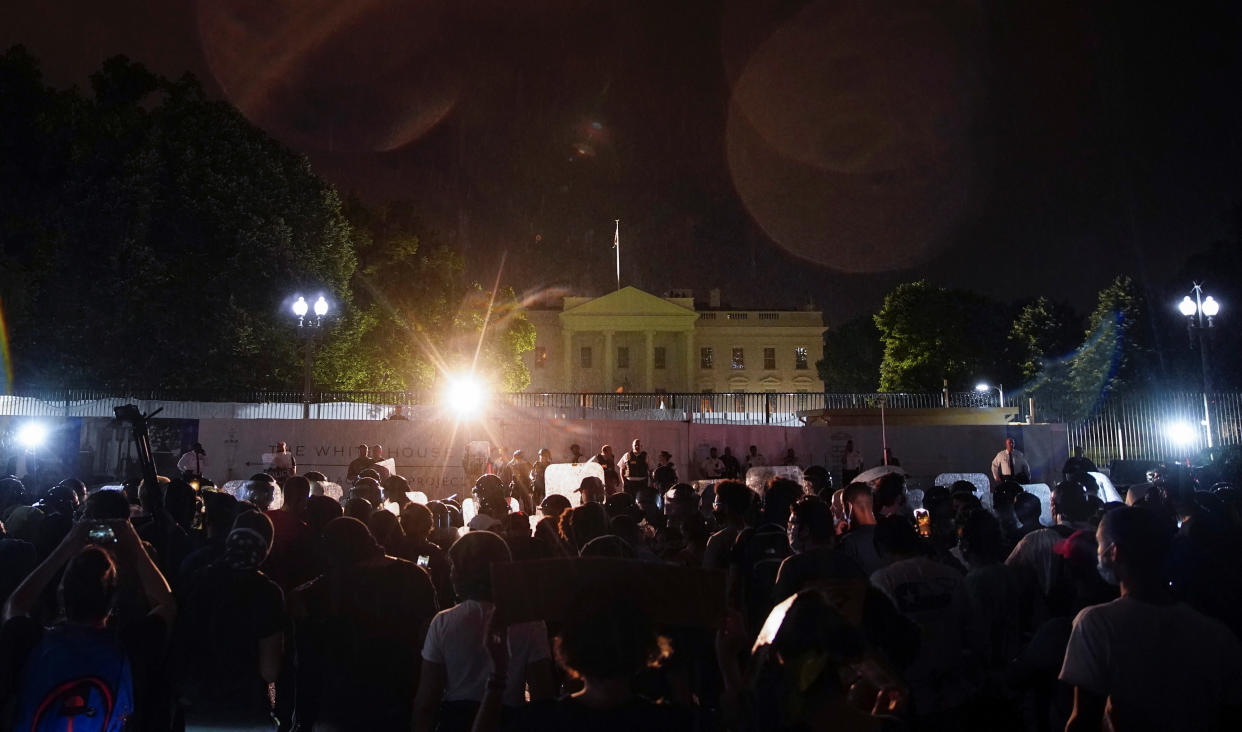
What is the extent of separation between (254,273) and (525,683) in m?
29.2

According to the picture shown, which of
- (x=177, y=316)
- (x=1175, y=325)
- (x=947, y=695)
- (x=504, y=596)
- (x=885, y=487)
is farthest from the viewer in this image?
(x=1175, y=325)

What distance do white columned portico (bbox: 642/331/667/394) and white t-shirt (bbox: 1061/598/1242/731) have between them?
75046 millimetres

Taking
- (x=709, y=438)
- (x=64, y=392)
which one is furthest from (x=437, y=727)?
(x=64, y=392)

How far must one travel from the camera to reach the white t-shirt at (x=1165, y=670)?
3.08 metres

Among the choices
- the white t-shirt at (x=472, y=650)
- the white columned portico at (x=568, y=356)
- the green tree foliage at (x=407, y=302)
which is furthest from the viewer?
the white columned portico at (x=568, y=356)

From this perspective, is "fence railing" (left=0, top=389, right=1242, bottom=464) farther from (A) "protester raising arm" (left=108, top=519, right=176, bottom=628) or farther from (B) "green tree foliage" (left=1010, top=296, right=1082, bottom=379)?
(B) "green tree foliage" (left=1010, top=296, right=1082, bottom=379)

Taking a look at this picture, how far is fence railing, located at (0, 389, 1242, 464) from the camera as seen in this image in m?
21.7

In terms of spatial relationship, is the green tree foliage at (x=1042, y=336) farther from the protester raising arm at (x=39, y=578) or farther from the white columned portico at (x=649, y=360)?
the protester raising arm at (x=39, y=578)

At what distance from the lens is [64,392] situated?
2348 centimetres

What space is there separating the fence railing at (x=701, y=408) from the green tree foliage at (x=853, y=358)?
184 feet

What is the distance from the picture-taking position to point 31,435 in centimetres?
2123

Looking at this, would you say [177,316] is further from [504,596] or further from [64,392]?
[504,596]

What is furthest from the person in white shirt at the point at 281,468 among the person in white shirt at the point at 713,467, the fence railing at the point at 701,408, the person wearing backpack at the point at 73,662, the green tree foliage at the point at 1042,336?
the green tree foliage at the point at 1042,336

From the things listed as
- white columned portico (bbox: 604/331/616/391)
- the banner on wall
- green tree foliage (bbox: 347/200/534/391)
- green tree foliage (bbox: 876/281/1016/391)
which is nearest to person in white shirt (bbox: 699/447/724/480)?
the banner on wall
